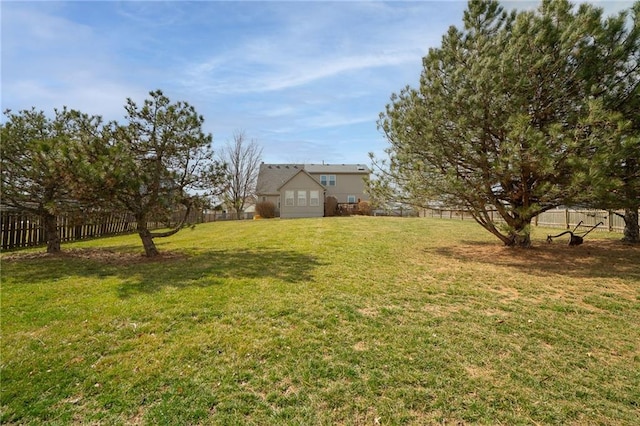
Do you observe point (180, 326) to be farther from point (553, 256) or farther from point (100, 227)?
point (100, 227)

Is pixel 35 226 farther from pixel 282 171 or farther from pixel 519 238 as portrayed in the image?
pixel 282 171

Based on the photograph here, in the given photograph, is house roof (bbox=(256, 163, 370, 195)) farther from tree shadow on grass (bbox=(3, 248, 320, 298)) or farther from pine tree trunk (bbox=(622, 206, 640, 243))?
tree shadow on grass (bbox=(3, 248, 320, 298))

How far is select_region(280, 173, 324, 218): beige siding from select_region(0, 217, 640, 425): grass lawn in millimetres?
23338

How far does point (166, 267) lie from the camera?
738 cm

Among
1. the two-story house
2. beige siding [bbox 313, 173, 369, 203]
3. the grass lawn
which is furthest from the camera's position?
beige siding [bbox 313, 173, 369, 203]

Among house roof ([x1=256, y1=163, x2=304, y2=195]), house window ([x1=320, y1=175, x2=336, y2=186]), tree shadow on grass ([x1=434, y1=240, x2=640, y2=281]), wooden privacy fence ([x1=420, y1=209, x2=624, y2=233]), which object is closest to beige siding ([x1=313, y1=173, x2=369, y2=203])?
house window ([x1=320, y1=175, x2=336, y2=186])

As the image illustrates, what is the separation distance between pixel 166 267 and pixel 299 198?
23.3 m

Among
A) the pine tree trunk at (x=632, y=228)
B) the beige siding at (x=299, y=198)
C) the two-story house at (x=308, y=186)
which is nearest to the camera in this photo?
the pine tree trunk at (x=632, y=228)

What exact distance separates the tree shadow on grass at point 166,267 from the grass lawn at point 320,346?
3.2 inches

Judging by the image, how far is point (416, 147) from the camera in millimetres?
8812

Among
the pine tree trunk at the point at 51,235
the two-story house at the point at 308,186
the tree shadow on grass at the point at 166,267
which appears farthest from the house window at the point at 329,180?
the pine tree trunk at the point at 51,235

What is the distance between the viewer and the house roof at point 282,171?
35659 millimetres

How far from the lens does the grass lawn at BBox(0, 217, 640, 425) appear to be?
269 centimetres

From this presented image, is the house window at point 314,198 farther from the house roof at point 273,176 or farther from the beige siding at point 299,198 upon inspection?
the house roof at point 273,176
